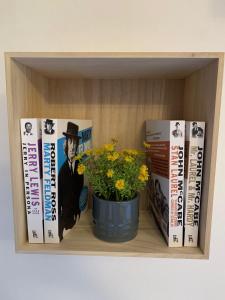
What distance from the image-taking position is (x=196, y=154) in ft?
1.55

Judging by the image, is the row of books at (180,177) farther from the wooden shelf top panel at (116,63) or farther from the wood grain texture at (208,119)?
the wooden shelf top panel at (116,63)

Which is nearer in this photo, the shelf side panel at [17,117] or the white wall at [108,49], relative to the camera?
the shelf side panel at [17,117]

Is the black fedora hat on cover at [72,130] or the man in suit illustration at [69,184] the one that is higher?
the black fedora hat on cover at [72,130]

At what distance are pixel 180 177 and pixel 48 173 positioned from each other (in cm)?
28

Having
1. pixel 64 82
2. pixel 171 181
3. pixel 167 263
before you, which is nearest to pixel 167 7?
pixel 64 82

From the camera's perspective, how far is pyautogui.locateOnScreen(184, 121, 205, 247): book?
0.46 metres

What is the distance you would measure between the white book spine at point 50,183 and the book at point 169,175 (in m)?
0.24

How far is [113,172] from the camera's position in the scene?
1.55ft

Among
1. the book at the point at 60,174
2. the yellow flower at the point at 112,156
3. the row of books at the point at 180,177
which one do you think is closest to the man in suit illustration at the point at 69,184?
the book at the point at 60,174

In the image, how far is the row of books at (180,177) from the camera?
18.3 inches

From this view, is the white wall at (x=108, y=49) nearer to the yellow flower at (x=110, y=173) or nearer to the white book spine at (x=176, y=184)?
the white book spine at (x=176, y=184)

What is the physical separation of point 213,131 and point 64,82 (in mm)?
447

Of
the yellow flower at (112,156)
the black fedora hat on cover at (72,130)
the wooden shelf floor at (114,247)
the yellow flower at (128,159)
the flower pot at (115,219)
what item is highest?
the black fedora hat on cover at (72,130)

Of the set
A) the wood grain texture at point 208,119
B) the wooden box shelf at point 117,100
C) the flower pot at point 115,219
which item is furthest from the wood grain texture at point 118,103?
the flower pot at point 115,219
